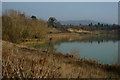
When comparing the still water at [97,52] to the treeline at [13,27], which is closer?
the still water at [97,52]

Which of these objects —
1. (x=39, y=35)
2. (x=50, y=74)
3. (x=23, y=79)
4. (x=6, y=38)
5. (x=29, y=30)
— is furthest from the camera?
(x=39, y=35)

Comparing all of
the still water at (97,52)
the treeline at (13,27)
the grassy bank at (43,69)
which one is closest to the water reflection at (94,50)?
the still water at (97,52)

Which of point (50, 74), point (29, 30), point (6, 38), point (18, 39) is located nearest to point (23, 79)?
point (50, 74)

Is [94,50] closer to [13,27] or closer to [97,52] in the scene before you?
[97,52]

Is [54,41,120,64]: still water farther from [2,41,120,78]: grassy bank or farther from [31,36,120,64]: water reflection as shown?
[2,41,120,78]: grassy bank

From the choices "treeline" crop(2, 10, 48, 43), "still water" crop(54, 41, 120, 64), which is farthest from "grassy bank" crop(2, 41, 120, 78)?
"treeline" crop(2, 10, 48, 43)

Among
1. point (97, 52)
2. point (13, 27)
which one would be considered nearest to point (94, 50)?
point (97, 52)

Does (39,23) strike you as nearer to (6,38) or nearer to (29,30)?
(29,30)

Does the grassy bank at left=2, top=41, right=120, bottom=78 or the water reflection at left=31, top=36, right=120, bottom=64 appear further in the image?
the water reflection at left=31, top=36, right=120, bottom=64

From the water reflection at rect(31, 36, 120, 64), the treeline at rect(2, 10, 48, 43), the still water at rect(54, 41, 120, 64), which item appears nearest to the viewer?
the still water at rect(54, 41, 120, 64)

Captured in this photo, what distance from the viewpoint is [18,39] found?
1672 cm

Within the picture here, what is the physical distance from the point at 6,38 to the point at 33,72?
13325 mm

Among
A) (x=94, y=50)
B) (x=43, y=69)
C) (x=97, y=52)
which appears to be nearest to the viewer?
(x=43, y=69)

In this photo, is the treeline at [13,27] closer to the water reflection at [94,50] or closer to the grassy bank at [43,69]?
the water reflection at [94,50]
